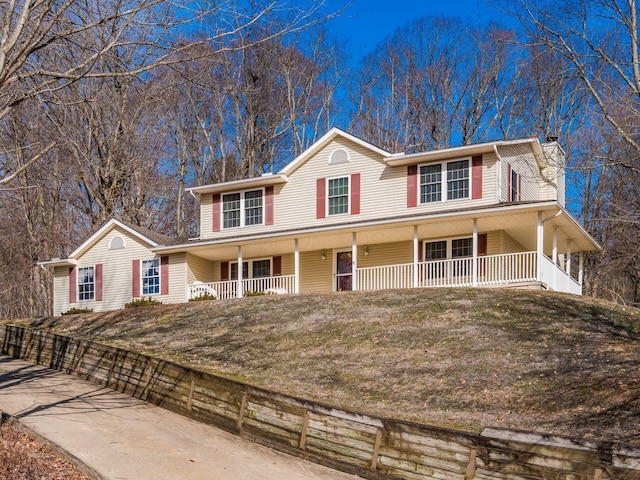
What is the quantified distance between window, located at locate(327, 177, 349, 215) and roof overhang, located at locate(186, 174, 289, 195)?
188 cm

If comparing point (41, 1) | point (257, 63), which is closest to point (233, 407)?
point (41, 1)

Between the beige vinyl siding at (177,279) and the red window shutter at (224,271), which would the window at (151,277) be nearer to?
the beige vinyl siding at (177,279)

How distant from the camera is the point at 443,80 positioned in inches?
1596

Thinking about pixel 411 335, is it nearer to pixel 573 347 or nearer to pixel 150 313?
pixel 573 347

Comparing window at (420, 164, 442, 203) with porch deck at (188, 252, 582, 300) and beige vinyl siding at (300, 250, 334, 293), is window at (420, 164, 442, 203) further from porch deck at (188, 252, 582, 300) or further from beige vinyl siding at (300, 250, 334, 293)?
beige vinyl siding at (300, 250, 334, 293)

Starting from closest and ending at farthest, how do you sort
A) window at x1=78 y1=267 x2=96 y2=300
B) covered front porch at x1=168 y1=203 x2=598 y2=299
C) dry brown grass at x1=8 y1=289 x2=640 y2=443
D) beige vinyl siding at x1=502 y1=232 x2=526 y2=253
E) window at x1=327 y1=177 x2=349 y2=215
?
1. dry brown grass at x1=8 y1=289 x2=640 y2=443
2. covered front porch at x1=168 y1=203 x2=598 y2=299
3. beige vinyl siding at x1=502 y1=232 x2=526 y2=253
4. window at x1=327 y1=177 x2=349 y2=215
5. window at x1=78 y1=267 x2=96 y2=300

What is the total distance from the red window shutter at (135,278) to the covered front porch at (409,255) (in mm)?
2408

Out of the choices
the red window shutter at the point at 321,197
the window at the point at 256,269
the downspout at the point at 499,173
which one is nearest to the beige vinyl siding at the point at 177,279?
the window at the point at 256,269

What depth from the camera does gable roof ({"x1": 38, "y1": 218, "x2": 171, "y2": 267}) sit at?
94.6 ft

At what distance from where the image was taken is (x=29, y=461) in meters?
9.09

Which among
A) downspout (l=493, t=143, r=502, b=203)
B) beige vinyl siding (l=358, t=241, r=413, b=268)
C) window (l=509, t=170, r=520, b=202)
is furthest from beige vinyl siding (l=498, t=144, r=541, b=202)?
beige vinyl siding (l=358, t=241, r=413, b=268)

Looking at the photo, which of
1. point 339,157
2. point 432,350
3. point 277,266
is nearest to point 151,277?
point 277,266

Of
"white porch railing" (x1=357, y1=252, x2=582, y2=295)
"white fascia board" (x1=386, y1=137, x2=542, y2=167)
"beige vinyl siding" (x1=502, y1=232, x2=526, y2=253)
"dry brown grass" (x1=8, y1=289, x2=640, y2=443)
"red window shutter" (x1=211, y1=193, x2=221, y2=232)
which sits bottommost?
"dry brown grass" (x1=8, y1=289, x2=640, y2=443)

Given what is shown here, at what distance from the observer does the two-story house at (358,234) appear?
75.6 ft
